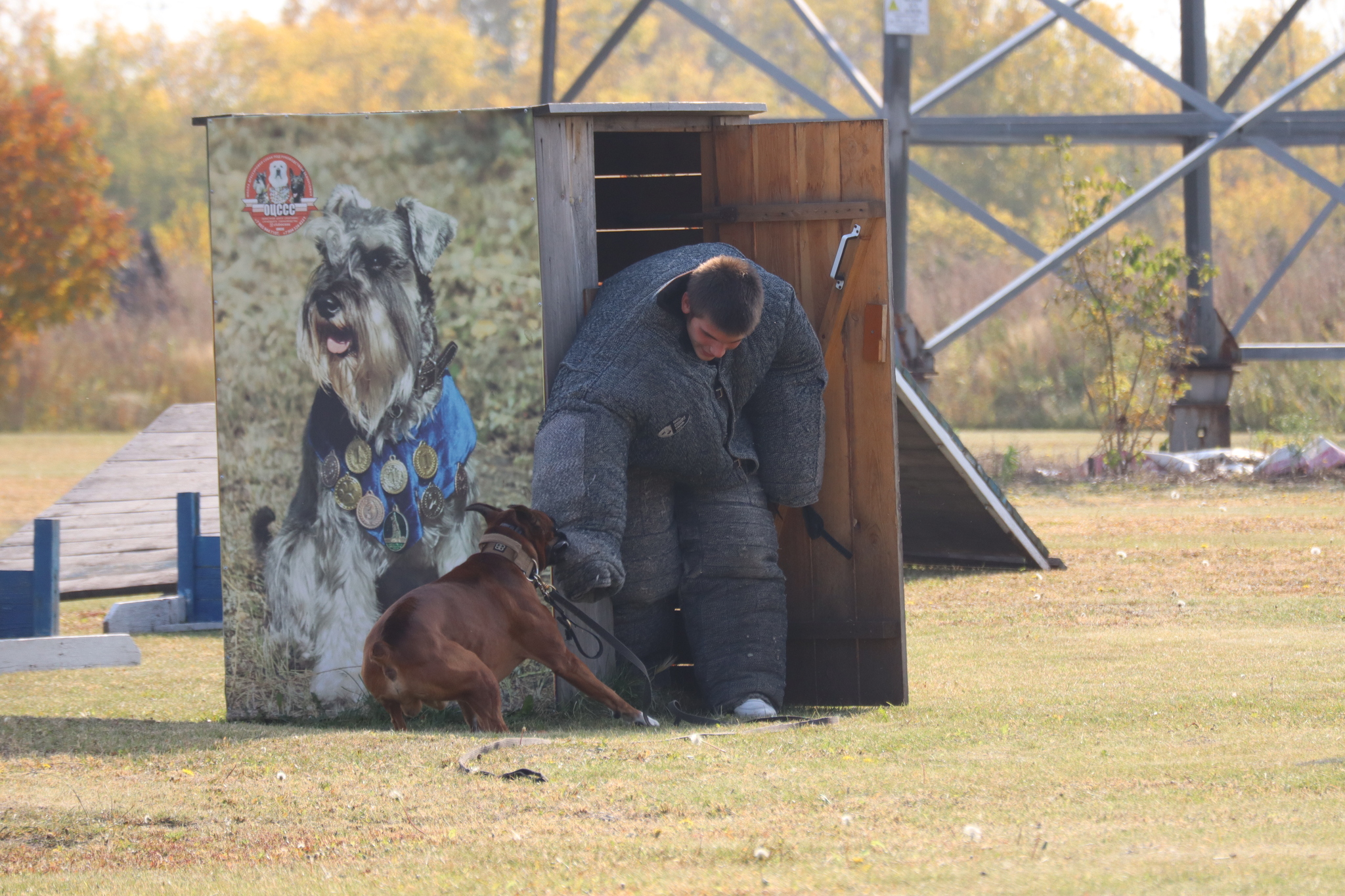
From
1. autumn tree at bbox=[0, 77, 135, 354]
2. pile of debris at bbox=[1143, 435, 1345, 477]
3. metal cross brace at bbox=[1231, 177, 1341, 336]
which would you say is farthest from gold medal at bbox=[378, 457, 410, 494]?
autumn tree at bbox=[0, 77, 135, 354]

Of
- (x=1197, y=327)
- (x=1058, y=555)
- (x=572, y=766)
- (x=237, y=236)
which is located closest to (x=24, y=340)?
(x=1197, y=327)

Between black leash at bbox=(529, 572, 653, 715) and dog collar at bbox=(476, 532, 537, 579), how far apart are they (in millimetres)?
52

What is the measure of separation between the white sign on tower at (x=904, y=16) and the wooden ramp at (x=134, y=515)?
705 cm

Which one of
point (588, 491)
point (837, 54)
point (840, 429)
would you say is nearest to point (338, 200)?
point (588, 491)

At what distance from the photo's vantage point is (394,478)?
639 centimetres

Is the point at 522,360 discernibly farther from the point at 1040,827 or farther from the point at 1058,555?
the point at 1058,555

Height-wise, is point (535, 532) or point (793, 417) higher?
point (793, 417)

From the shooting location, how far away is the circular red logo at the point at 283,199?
634 cm

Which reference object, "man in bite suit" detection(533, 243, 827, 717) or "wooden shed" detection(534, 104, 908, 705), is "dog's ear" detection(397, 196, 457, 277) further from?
"man in bite suit" detection(533, 243, 827, 717)

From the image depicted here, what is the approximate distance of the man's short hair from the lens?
5.71 meters

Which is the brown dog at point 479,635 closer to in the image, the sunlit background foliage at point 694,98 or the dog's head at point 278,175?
the dog's head at point 278,175

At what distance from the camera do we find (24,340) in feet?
103

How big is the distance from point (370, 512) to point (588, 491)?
43.0 inches

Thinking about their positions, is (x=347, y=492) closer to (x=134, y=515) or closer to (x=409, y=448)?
(x=409, y=448)
